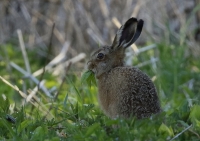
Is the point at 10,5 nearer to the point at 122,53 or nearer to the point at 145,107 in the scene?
the point at 122,53

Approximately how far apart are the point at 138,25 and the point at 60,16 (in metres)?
6.15

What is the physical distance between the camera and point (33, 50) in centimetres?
1071

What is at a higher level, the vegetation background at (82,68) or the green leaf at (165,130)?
the vegetation background at (82,68)

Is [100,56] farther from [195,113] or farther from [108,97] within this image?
[195,113]

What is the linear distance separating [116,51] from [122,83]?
0.71 m

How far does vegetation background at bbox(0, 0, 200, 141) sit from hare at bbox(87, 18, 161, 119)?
14cm

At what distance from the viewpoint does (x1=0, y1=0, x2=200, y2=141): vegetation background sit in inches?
151

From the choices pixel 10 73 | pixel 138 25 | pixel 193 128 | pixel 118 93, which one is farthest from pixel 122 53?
pixel 10 73

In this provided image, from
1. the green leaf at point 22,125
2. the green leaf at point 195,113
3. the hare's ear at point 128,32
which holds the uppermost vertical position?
the hare's ear at point 128,32

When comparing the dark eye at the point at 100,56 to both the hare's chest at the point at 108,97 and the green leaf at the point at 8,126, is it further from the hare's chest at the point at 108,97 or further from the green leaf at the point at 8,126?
the green leaf at the point at 8,126

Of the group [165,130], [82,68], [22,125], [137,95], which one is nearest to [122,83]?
[137,95]

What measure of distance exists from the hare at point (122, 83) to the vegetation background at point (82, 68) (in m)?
0.14

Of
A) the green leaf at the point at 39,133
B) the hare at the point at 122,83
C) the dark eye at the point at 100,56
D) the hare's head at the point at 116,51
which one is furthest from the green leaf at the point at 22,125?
the dark eye at the point at 100,56

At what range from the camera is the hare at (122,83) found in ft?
13.9
